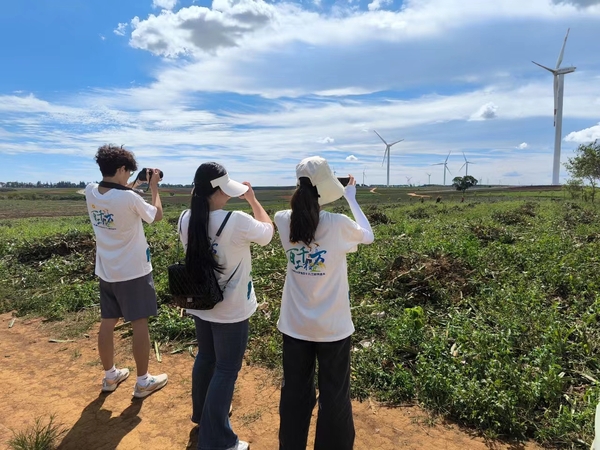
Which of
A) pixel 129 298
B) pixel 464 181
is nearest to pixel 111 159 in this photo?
pixel 129 298

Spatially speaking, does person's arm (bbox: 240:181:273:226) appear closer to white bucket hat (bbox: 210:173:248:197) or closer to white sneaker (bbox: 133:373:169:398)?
white bucket hat (bbox: 210:173:248:197)

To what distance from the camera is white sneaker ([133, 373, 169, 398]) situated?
3914mm

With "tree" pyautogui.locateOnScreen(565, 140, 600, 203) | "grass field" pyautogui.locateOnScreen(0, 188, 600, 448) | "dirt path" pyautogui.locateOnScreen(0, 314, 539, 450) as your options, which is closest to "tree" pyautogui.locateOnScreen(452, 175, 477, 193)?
"tree" pyautogui.locateOnScreen(565, 140, 600, 203)

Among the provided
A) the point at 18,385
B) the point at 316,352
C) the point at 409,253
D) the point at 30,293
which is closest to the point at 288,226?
the point at 316,352

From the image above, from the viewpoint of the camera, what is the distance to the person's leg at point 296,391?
8.88 feet

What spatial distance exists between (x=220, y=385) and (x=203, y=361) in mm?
318

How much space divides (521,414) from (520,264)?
15.1 ft

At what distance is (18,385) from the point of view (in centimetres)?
434

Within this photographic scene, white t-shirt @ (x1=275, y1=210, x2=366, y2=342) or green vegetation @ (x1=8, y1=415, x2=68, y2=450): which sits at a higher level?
white t-shirt @ (x1=275, y1=210, x2=366, y2=342)

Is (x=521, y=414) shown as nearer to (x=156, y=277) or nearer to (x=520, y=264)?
(x=520, y=264)

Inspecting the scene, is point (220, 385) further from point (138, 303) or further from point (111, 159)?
point (111, 159)

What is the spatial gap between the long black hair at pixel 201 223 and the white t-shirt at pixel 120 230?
92 cm

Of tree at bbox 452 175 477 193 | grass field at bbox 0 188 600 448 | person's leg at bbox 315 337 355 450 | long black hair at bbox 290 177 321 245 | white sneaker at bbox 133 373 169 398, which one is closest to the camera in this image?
long black hair at bbox 290 177 321 245

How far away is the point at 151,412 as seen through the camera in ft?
12.2
